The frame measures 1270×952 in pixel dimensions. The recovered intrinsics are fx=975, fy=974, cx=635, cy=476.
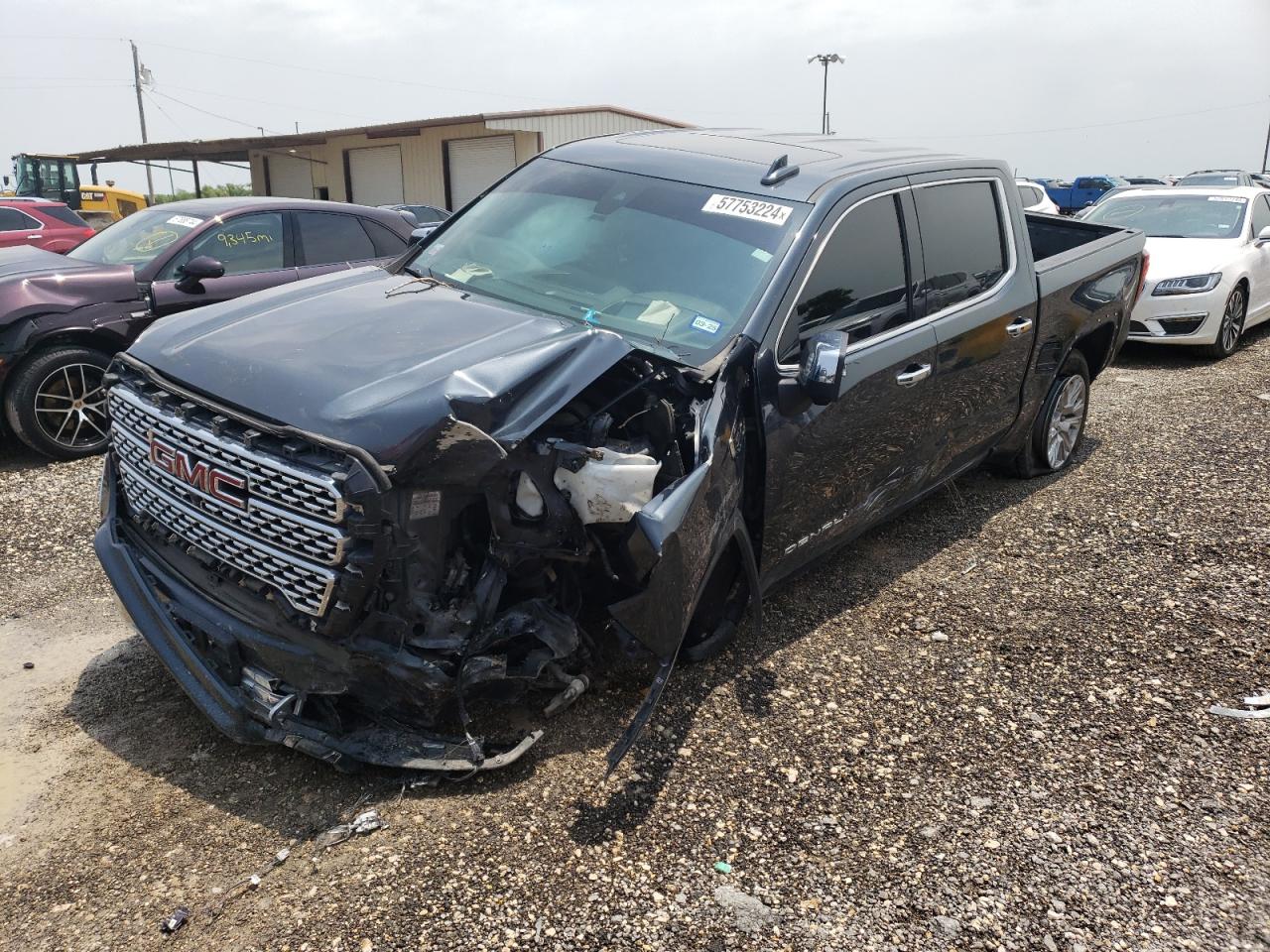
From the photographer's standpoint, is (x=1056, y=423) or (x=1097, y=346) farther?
(x=1097, y=346)

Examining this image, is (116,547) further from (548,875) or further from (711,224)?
(711,224)

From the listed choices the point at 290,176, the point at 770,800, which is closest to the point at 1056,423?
the point at 770,800

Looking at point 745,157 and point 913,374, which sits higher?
point 745,157

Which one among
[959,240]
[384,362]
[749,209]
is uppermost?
[749,209]

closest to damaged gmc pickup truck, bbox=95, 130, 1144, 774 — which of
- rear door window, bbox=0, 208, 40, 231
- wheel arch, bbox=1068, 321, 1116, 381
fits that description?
wheel arch, bbox=1068, 321, 1116, 381

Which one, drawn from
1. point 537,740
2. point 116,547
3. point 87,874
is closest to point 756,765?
point 537,740

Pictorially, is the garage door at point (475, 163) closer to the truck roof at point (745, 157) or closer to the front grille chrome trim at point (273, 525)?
the truck roof at point (745, 157)

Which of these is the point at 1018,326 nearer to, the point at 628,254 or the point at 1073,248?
the point at 1073,248

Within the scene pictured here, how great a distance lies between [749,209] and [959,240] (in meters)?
1.33

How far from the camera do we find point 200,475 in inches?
118

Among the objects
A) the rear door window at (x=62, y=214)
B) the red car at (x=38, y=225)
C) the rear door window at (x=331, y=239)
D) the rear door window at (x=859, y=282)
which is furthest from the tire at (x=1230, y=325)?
the rear door window at (x=62, y=214)

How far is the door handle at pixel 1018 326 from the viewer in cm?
496

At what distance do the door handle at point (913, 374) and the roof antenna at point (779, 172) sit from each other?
0.96 meters

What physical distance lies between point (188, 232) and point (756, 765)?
5.89 meters
